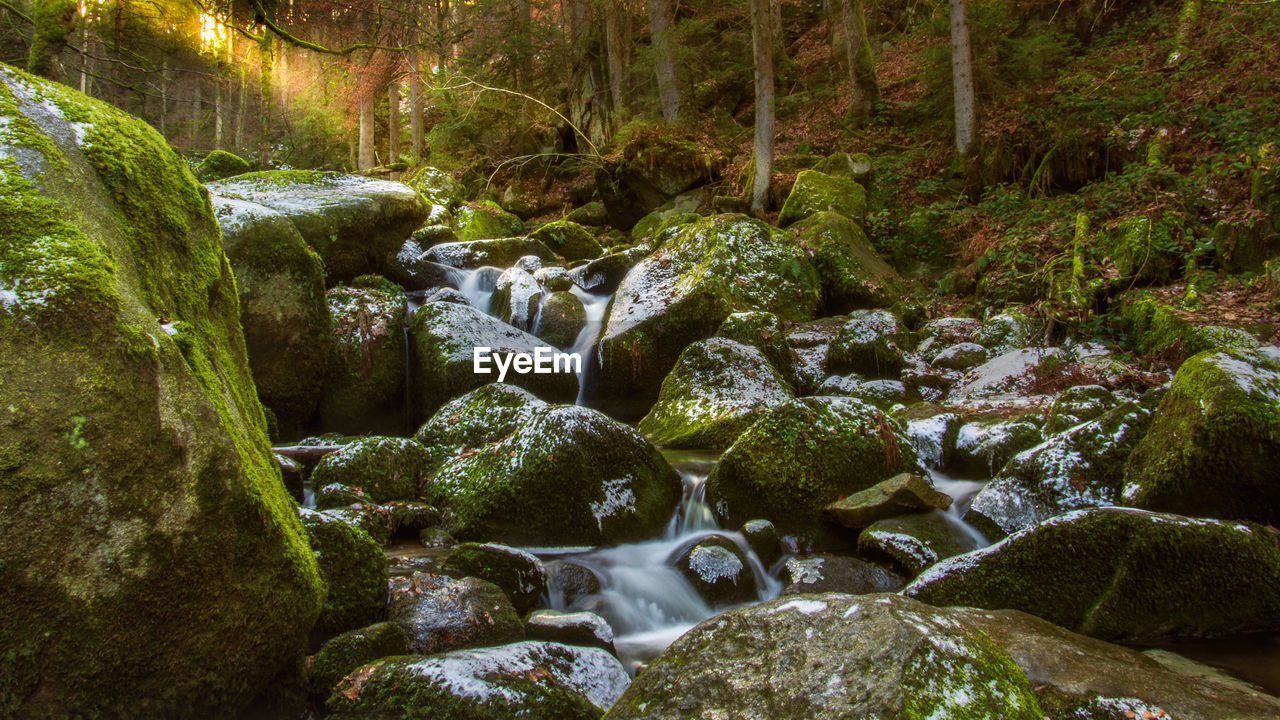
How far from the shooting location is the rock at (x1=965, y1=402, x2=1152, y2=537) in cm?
495

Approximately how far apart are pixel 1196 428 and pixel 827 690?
3.78 m

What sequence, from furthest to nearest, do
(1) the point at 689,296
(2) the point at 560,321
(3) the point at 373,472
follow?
1. (2) the point at 560,321
2. (1) the point at 689,296
3. (3) the point at 373,472

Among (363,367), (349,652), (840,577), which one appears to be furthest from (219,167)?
(840,577)

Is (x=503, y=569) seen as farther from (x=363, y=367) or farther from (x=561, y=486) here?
(x=363, y=367)

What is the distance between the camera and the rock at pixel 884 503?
5.12m

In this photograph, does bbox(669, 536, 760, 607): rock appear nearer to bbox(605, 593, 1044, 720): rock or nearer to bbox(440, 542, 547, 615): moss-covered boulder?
bbox(440, 542, 547, 615): moss-covered boulder

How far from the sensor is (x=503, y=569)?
14.3ft

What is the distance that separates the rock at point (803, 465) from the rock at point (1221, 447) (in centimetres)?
174

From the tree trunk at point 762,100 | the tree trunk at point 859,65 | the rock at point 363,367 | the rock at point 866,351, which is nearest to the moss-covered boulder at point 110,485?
the rock at point 363,367

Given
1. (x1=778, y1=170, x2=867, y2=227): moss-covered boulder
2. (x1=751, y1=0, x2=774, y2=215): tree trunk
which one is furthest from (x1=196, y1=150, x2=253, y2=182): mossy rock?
(x1=778, y1=170, x2=867, y2=227): moss-covered boulder

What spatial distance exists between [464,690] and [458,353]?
611cm

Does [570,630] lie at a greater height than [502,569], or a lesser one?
lesser

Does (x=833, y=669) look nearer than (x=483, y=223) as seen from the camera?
Yes

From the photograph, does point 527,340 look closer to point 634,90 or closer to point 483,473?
point 483,473
